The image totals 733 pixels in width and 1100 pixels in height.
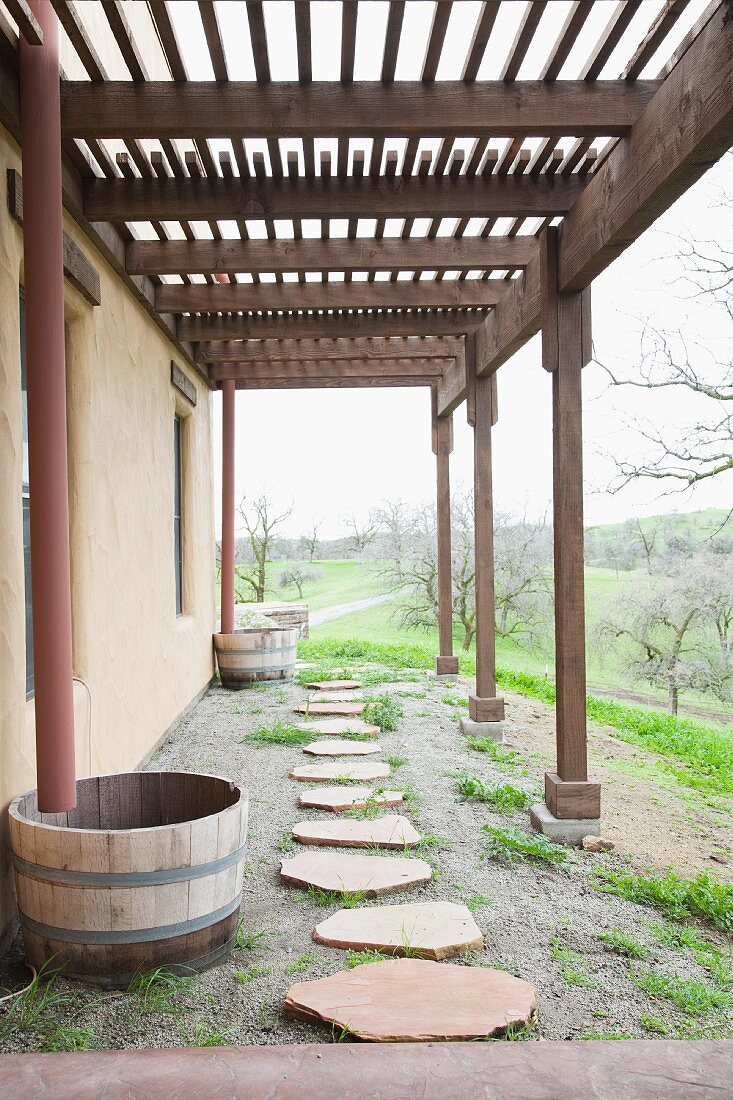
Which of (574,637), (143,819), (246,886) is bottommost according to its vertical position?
(246,886)

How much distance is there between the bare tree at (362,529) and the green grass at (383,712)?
32.7 ft

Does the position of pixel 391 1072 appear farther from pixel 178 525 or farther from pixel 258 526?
pixel 258 526

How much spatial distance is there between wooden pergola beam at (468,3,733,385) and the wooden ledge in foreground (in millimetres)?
2595

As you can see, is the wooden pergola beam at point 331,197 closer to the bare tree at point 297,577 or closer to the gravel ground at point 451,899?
the gravel ground at point 451,899

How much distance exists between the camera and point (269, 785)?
4836 mm

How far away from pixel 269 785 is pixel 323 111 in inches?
140

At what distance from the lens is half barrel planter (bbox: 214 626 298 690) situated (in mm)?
8258

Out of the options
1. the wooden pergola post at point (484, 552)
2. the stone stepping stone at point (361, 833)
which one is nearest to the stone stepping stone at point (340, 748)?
the wooden pergola post at point (484, 552)

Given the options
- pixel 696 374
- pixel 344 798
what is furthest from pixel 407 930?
pixel 696 374

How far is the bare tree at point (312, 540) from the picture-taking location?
18.1 m

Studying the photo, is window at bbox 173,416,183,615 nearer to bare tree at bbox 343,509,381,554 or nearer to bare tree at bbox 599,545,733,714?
bare tree at bbox 599,545,733,714

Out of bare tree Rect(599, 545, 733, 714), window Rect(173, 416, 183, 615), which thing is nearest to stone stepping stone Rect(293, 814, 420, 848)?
window Rect(173, 416, 183, 615)

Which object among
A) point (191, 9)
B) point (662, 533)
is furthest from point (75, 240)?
point (662, 533)

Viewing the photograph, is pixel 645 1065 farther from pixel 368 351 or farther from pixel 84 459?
pixel 368 351
